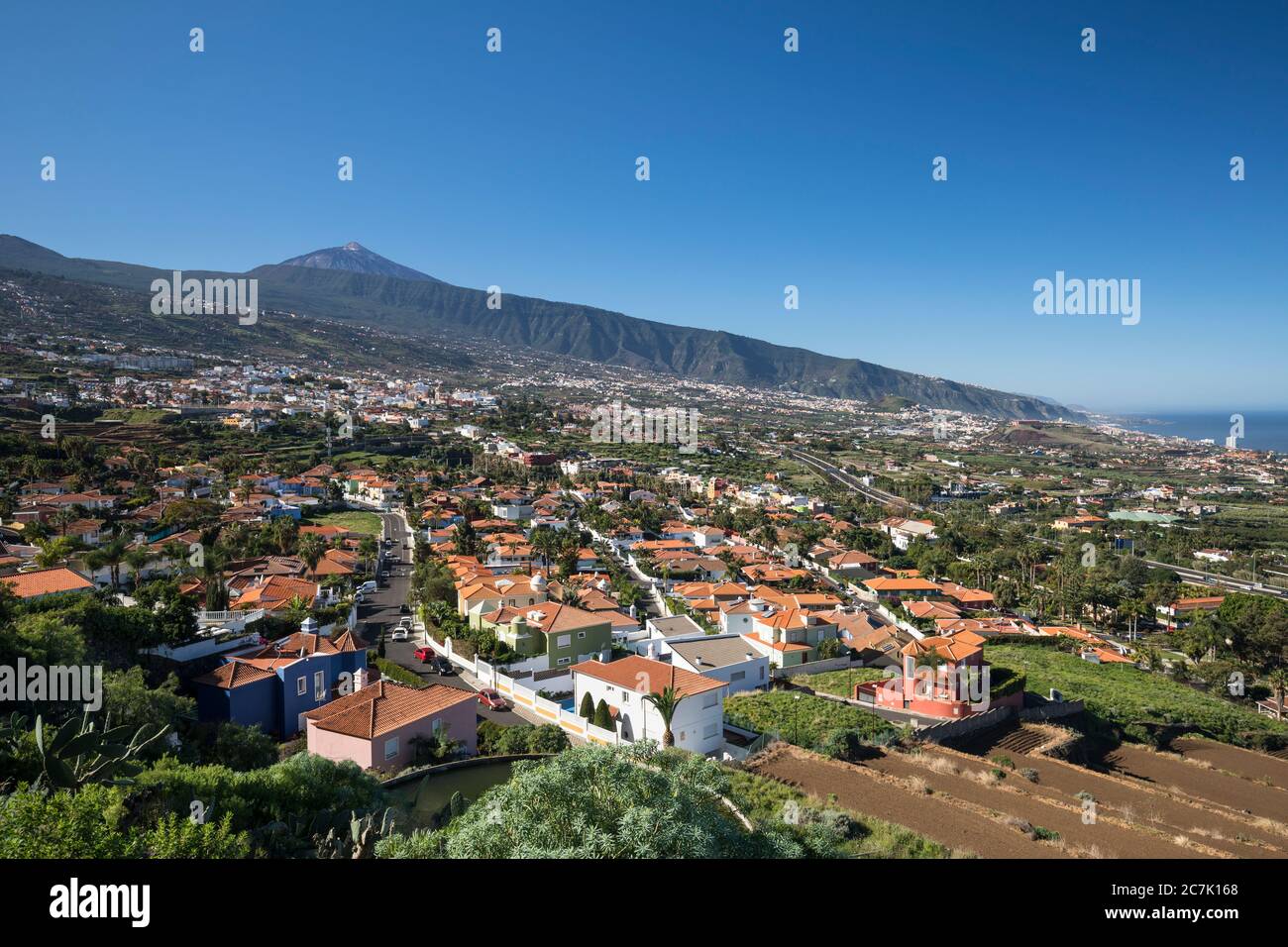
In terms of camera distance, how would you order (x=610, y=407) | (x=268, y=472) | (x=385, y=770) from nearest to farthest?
(x=385, y=770) < (x=268, y=472) < (x=610, y=407)

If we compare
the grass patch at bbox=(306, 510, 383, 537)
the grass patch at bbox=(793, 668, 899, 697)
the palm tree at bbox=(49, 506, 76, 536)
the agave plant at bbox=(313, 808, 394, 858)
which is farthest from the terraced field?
the grass patch at bbox=(306, 510, 383, 537)

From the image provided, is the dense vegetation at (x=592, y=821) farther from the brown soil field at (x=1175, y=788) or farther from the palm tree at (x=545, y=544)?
the palm tree at (x=545, y=544)

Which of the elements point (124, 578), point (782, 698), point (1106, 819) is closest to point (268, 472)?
point (124, 578)

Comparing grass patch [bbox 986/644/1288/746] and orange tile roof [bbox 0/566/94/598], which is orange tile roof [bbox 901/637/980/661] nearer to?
grass patch [bbox 986/644/1288/746]

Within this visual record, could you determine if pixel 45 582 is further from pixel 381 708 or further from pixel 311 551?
pixel 381 708

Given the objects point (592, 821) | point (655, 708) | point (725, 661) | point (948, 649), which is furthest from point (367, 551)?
point (592, 821)
